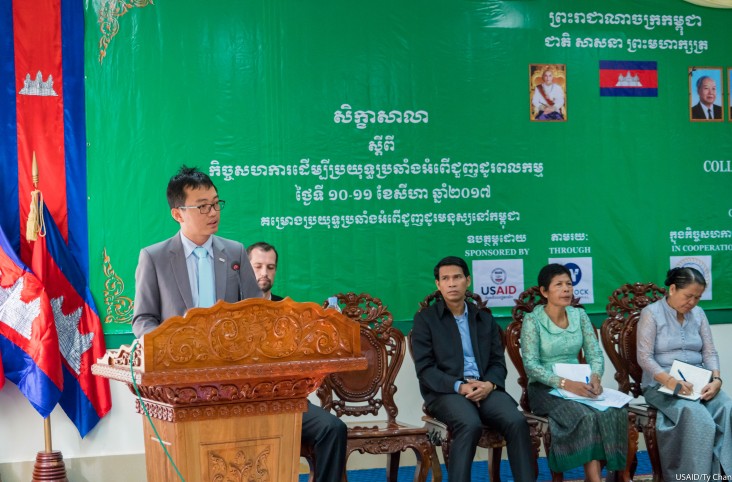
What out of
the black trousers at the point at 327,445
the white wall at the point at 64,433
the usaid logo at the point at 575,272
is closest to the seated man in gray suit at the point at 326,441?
the black trousers at the point at 327,445

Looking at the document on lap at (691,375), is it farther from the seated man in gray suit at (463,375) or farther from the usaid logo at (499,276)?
the usaid logo at (499,276)

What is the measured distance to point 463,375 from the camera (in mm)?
4551

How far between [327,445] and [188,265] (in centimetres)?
117

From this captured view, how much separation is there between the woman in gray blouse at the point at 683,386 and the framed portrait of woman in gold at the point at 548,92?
1.20 m

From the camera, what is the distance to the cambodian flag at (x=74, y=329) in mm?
4742

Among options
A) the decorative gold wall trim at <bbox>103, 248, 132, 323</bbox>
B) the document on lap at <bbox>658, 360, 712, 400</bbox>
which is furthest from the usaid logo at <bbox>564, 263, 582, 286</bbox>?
the decorative gold wall trim at <bbox>103, 248, 132, 323</bbox>

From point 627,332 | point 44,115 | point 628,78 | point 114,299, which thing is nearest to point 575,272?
point 627,332

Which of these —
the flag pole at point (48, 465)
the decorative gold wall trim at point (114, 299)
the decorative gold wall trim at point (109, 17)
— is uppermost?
the decorative gold wall trim at point (109, 17)

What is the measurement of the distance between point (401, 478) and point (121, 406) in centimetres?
157

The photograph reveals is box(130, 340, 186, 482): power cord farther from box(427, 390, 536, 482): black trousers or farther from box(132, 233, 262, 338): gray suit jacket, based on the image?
box(427, 390, 536, 482): black trousers

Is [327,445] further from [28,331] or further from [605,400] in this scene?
[28,331]

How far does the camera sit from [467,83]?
537cm

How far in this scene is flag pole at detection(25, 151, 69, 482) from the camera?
15.2ft

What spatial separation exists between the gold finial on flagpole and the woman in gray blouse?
3.16 m
